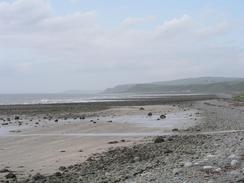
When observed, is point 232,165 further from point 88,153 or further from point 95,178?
point 88,153

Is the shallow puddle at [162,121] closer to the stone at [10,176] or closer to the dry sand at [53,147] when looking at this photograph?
the dry sand at [53,147]

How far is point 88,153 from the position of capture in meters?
17.9

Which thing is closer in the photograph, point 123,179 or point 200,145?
point 123,179

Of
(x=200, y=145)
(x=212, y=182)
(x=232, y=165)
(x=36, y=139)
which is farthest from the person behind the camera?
(x=36, y=139)

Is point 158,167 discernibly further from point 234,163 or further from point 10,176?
point 10,176

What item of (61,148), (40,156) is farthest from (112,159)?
(61,148)

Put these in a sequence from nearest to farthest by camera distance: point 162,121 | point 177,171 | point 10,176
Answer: point 177,171 < point 10,176 < point 162,121

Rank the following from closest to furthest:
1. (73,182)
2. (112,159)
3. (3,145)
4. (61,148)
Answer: (73,182) → (112,159) → (61,148) → (3,145)

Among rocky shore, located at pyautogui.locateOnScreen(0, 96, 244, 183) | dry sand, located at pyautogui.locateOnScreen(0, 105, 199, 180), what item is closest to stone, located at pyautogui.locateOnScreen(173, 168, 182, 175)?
rocky shore, located at pyautogui.locateOnScreen(0, 96, 244, 183)

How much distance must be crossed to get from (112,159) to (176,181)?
5597 millimetres

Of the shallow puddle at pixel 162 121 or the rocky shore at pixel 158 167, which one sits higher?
the rocky shore at pixel 158 167

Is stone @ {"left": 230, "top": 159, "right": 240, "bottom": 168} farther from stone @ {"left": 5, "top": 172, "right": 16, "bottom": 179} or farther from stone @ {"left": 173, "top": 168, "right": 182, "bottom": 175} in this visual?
stone @ {"left": 5, "top": 172, "right": 16, "bottom": 179}

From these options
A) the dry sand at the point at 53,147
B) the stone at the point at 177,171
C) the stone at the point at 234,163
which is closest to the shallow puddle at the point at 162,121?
the dry sand at the point at 53,147

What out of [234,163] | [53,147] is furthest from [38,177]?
[53,147]
